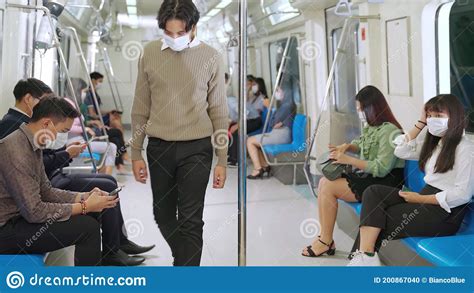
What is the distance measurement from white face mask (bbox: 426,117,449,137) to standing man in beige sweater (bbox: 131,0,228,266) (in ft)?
3.41

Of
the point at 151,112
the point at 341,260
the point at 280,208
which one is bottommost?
the point at 341,260

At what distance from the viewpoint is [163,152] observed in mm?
2398

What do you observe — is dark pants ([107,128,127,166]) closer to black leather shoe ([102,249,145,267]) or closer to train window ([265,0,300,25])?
black leather shoe ([102,249,145,267])

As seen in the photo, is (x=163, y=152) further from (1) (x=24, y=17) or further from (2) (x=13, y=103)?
(1) (x=24, y=17)

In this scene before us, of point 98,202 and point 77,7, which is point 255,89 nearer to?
point 77,7

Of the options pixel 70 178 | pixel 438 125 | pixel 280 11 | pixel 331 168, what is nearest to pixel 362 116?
pixel 331 168

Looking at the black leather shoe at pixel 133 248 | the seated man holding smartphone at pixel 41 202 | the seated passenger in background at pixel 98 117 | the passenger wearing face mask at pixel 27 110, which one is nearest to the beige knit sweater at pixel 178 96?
the seated passenger in background at pixel 98 117

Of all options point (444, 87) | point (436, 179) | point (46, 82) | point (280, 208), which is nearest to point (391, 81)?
point (444, 87)

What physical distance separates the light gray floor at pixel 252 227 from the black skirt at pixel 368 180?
27cm

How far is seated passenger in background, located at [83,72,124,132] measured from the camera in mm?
2618

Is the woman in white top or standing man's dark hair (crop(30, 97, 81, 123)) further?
the woman in white top

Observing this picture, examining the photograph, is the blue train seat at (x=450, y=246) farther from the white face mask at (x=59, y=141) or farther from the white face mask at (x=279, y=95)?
the white face mask at (x=59, y=141)

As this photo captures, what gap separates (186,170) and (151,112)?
1.06ft

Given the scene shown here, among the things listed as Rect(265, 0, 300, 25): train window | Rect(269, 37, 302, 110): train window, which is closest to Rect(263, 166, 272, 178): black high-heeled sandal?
Rect(269, 37, 302, 110): train window
